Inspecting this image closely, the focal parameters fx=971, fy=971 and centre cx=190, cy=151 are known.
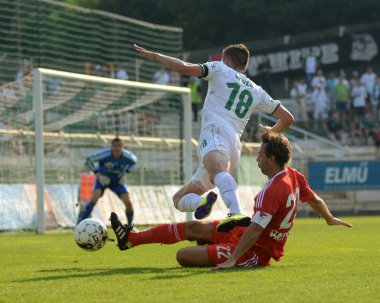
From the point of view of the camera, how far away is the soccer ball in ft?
31.8

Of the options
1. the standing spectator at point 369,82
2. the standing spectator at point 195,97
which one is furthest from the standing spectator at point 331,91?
the standing spectator at point 195,97

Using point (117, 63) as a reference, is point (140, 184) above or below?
below

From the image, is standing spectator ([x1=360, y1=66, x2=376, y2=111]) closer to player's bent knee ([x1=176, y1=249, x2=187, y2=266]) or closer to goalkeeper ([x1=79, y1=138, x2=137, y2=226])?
goalkeeper ([x1=79, y1=138, x2=137, y2=226])

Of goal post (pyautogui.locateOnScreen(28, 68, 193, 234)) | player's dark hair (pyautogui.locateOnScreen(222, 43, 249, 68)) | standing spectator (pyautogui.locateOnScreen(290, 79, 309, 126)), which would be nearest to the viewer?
player's dark hair (pyautogui.locateOnScreen(222, 43, 249, 68))

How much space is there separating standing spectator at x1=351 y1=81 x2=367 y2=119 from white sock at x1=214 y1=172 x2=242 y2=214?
24.6 meters

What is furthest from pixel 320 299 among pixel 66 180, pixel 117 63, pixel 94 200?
pixel 117 63

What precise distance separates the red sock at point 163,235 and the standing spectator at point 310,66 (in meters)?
28.0

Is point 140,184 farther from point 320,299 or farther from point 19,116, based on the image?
point 320,299

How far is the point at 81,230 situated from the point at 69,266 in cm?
40

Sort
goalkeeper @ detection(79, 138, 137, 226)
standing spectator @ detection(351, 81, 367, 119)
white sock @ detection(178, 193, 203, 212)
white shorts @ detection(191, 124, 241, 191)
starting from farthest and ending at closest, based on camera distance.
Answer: standing spectator @ detection(351, 81, 367, 119), goalkeeper @ detection(79, 138, 137, 226), white shorts @ detection(191, 124, 241, 191), white sock @ detection(178, 193, 203, 212)

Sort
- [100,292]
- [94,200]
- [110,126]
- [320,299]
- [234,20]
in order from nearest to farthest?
1. [320,299]
2. [100,292]
3. [94,200]
4. [110,126]
5. [234,20]

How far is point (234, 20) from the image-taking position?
5416 centimetres

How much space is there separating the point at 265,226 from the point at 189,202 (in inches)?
89.7

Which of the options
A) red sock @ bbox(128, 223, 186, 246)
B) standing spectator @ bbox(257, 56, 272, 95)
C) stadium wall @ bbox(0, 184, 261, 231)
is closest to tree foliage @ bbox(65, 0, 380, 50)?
standing spectator @ bbox(257, 56, 272, 95)
